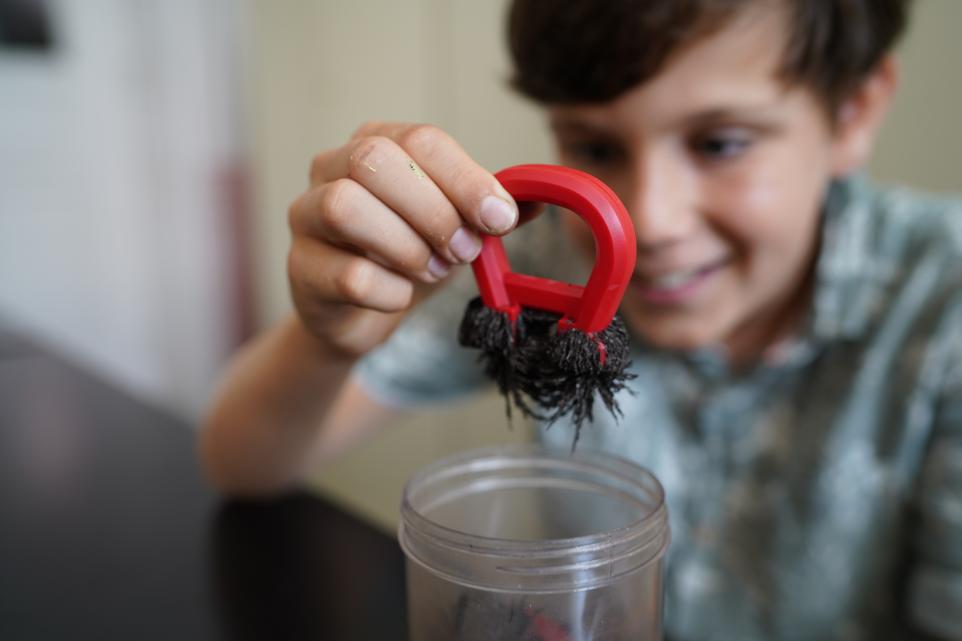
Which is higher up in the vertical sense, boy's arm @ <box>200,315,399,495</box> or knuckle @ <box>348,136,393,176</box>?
knuckle @ <box>348,136,393,176</box>

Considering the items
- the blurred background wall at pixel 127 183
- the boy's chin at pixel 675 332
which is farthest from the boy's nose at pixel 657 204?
the blurred background wall at pixel 127 183

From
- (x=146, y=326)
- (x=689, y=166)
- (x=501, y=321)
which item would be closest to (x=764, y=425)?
Answer: (x=689, y=166)

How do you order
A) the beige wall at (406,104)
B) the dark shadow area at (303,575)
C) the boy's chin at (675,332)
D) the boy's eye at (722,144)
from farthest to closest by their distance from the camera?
1. the beige wall at (406,104)
2. the boy's chin at (675,332)
3. the boy's eye at (722,144)
4. the dark shadow area at (303,575)

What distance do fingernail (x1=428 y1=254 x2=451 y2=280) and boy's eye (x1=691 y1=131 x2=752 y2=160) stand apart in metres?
0.32

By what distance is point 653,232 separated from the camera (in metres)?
0.61

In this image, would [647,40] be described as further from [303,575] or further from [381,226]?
[303,575]

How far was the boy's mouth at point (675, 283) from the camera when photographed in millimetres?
701

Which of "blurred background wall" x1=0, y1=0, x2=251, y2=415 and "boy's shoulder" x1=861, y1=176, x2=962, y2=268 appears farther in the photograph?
"blurred background wall" x1=0, y1=0, x2=251, y2=415

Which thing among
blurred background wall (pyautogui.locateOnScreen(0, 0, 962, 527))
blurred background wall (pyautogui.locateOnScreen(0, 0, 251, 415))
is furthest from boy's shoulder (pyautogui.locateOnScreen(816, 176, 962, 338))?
blurred background wall (pyautogui.locateOnScreen(0, 0, 251, 415))

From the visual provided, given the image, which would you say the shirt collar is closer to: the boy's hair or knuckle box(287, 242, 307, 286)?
the boy's hair

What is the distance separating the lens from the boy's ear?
30.3 inches

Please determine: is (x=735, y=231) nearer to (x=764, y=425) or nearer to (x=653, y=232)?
(x=653, y=232)

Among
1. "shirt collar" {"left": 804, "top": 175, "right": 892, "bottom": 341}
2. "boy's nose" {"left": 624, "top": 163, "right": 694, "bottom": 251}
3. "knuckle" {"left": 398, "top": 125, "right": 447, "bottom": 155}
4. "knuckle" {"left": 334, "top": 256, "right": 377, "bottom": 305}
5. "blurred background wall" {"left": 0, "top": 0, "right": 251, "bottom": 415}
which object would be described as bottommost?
"blurred background wall" {"left": 0, "top": 0, "right": 251, "bottom": 415}

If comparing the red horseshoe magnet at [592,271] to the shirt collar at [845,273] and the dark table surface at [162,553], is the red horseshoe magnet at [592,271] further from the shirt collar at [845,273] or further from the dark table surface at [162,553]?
the shirt collar at [845,273]
